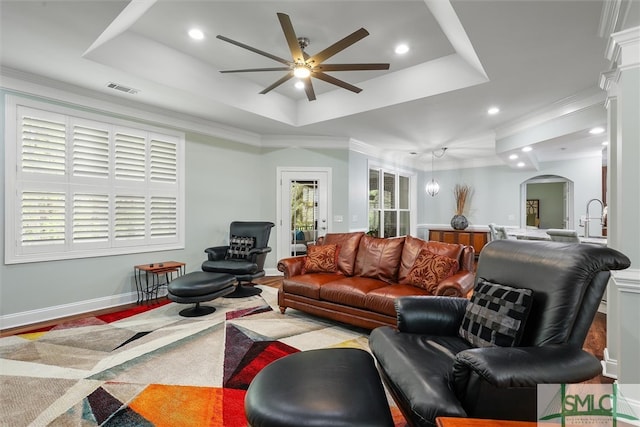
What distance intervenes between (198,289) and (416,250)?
8.03ft

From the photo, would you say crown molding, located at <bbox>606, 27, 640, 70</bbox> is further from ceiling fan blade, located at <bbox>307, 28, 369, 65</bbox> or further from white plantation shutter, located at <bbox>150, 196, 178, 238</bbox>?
white plantation shutter, located at <bbox>150, 196, 178, 238</bbox>

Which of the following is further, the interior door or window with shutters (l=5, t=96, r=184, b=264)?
the interior door

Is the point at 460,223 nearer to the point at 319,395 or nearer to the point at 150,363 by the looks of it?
the point at 150,363

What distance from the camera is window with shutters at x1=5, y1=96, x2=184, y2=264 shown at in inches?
135

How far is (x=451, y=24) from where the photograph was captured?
2.74 metres

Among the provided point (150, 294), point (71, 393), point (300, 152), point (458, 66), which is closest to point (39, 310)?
point (150, 294)

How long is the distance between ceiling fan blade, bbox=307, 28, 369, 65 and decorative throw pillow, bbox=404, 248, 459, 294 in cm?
209

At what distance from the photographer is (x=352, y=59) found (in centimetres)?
377

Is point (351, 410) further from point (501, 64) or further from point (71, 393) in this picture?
point (501, 64)

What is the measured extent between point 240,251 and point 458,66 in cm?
379

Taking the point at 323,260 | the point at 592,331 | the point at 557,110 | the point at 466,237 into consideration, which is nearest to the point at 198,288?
the point at 323,260

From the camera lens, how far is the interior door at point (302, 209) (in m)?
6.04

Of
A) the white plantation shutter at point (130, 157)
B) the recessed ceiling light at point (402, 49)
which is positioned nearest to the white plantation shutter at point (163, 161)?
the white plantation shutter at point (130, 157)

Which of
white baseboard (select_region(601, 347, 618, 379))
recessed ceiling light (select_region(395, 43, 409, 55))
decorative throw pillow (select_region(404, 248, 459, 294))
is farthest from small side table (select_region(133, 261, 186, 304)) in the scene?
white baseboard (select_region(601, 347, 618, 379))
